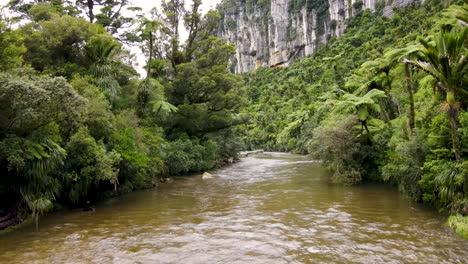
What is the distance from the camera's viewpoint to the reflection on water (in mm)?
8875

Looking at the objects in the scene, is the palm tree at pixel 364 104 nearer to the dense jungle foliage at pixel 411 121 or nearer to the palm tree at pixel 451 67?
the dense jungle foliage at pixel 411 121

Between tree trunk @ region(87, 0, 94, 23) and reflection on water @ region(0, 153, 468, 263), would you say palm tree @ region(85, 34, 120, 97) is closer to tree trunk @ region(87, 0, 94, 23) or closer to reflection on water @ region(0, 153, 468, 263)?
reflection on water @ region(0, 153, 468, 263)

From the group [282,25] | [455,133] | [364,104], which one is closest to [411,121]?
[364,104]

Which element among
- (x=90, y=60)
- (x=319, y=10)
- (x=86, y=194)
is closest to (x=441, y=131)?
(x=86, y=194)

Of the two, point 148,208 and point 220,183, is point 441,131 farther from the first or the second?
point 220,183

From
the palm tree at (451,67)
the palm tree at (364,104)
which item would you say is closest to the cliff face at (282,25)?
the palm tree at (364,104)

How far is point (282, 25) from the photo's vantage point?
102562mm

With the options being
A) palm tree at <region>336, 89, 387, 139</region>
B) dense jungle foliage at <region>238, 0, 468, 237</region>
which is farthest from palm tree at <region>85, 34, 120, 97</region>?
palm tree at <region>336, 89, 387, 139</region>

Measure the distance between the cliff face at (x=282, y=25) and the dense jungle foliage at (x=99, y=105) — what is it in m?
46.4

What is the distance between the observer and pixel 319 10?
91312 millimetres

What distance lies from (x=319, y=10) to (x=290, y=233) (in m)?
88.9

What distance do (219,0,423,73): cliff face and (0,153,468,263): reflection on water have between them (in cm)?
5882

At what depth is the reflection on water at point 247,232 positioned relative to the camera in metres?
8.88

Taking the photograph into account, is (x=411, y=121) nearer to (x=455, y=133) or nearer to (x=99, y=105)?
(x=455, y=133)
